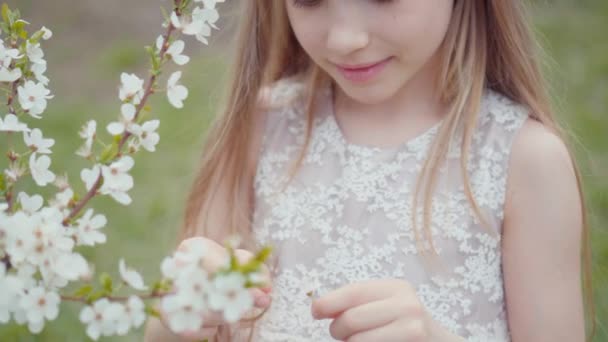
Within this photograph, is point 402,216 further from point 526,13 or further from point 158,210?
point 158,210

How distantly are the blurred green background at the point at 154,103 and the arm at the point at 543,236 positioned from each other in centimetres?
53

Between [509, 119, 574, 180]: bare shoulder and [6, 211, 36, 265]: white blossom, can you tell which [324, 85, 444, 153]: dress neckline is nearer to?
[509, 119, 574, 180]: bare shoulder

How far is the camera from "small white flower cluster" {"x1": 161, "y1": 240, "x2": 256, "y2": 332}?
0.61m

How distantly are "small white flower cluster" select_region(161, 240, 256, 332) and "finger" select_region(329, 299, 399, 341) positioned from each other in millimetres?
436

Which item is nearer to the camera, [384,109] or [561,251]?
[561,251]

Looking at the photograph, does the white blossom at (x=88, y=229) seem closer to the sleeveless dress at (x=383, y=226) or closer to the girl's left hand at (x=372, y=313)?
the girl's left hand at (x=372, y=313)

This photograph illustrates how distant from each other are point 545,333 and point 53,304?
3.40 ft

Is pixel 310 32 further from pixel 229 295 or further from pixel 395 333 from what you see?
pixel 229 295

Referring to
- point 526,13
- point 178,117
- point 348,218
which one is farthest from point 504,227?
point 178,117

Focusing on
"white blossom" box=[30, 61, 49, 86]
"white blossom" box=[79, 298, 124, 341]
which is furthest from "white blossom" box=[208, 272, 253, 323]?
"white blossom" box=[30, 61, 49, 86]

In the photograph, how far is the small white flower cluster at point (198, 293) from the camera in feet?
2.00

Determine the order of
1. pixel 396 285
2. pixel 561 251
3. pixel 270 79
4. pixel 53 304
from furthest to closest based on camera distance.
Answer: pixel 270 79 < pixel 561 251 < pixel 396 285 < pixel 53 304

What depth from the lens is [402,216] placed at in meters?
1.58

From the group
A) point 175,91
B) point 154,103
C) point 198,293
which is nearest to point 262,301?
point 175,91
